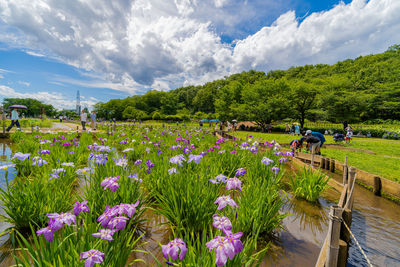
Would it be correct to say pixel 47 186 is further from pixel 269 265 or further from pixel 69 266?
pixel 269 265

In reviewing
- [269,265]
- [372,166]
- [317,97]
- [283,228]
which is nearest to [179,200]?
[269,265]

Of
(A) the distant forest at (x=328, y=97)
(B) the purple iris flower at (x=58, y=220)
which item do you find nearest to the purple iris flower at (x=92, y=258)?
(B) the purple iris flower at (x=58, y=220)

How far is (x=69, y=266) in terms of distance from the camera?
46.1 inches

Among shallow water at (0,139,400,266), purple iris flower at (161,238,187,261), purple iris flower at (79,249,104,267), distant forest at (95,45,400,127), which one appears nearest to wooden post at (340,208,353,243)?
shallow water at (0,139,400,266)

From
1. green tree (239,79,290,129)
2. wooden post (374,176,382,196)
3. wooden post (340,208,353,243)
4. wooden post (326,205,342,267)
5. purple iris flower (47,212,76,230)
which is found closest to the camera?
A: purple iris flower (47,212,76,230)

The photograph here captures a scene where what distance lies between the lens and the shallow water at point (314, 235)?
2.14m

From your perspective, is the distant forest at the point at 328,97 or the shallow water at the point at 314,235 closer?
the shallow water at the point at 314,235

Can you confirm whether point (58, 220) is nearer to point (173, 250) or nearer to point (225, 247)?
point (173, 250)

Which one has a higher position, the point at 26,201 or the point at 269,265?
the point at 26,201

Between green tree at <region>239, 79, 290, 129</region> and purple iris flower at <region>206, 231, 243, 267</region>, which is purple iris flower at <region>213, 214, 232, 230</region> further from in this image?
green tree at <region>239, 79, 290, 129</region>

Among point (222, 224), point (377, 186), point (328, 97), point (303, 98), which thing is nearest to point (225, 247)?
point (222, 224)

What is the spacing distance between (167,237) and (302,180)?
302 centimetres

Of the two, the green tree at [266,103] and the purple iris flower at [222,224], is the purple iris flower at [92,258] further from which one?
the green tree at [266,103]

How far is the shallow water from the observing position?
214 cm
